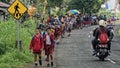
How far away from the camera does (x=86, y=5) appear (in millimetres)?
77312

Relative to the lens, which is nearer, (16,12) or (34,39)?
(34,39)

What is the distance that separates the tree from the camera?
77000 mm

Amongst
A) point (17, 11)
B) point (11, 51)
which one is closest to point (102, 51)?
point (17, 11)

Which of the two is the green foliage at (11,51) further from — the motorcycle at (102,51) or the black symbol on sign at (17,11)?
the motorcycle at (102,51)

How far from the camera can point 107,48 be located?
22156 millimetres

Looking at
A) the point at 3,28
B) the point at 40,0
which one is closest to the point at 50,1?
the point at 40,0

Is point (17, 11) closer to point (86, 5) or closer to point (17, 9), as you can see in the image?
point (17, 9)

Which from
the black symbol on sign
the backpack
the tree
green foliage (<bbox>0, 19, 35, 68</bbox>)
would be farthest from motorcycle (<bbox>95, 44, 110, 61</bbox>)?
the tree

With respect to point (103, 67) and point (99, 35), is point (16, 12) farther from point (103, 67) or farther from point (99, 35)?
point (103, 67)

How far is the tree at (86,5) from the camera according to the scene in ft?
253

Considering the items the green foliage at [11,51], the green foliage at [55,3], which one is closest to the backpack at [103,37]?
the green foliage at [11,51]

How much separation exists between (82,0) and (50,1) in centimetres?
1610

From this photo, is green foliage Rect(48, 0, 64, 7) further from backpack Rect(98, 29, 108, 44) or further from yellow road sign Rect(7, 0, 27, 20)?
backpack Rect(98, 29, 108, 44)

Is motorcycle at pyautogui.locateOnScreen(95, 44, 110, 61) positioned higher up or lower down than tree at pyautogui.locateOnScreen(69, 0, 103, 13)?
lower down
